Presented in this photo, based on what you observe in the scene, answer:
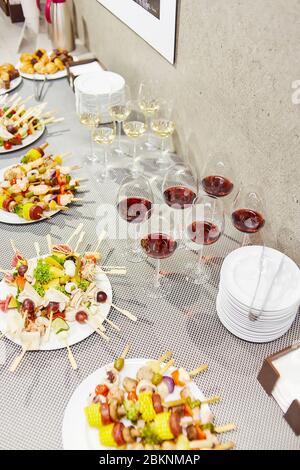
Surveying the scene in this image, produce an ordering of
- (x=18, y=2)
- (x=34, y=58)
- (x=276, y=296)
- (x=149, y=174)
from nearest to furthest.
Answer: (x=276, y=296) → (x=149, y=174) → (x=34, y=58) → (x=18, y=2)

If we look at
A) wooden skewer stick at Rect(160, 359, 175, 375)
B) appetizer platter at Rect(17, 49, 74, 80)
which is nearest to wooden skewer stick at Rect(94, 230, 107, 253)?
wooden skewer stick at Rect(160, 359, 175, 375)

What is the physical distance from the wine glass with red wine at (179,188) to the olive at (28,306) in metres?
0.60

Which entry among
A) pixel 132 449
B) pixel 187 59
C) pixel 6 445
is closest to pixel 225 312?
pixel 132 449

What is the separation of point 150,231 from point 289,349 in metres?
0.54

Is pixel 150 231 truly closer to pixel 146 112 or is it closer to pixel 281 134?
pixel 281 134

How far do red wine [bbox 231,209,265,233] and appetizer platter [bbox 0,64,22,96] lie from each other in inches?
67.2

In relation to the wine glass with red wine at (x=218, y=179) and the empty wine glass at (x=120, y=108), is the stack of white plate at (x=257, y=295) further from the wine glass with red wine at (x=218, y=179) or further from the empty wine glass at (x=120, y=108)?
the empty wine glass at (x=120, y=108)

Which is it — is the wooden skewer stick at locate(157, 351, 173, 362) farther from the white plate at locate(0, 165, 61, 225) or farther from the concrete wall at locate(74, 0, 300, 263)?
the white plate at locate(0, 165, 61, 225)

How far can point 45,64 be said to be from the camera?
109 inches

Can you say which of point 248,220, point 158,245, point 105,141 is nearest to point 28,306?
point 158,245

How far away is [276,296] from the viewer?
1.31 m

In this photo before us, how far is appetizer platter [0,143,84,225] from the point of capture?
1.73m

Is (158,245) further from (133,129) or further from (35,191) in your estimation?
(133,129)

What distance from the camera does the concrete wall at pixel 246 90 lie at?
1.33 meters
